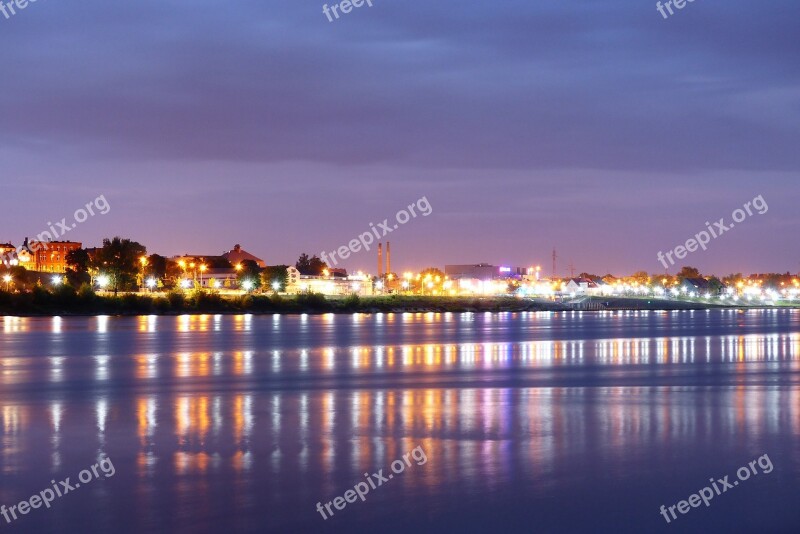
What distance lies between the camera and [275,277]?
149375mm

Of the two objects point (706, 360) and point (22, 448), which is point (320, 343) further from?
point (22, 448)

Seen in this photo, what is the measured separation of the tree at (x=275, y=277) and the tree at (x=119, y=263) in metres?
25.5

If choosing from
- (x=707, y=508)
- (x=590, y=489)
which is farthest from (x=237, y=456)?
(x=707, y=508)

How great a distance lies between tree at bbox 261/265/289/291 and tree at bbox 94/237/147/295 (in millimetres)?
25490

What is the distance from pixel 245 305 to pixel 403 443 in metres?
90.3

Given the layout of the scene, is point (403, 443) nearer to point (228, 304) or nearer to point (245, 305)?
point (245, 305)

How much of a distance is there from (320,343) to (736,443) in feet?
109

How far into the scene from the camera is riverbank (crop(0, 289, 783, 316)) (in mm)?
92375

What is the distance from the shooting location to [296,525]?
1109cm

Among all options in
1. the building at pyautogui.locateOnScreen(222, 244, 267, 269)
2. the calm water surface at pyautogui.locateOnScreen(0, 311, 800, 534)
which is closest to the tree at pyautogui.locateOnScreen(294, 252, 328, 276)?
the building at pyautogui.locateOnScreen(222, 244, 267, 269)

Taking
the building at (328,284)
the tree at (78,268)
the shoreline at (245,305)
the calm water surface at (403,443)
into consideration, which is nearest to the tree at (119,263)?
the tree at (78,268)

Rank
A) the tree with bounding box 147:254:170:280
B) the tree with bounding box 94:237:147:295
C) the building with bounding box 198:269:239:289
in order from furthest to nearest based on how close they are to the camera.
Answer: the building with bounding box 198:269:239:289 < the tree with bounding box 147:254:170:280 < the tree with bounding box 94:237:147:295

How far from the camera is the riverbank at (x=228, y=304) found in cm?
9238

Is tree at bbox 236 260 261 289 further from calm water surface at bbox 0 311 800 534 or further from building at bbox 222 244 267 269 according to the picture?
calm water surface at bbox 0 311 800 534
